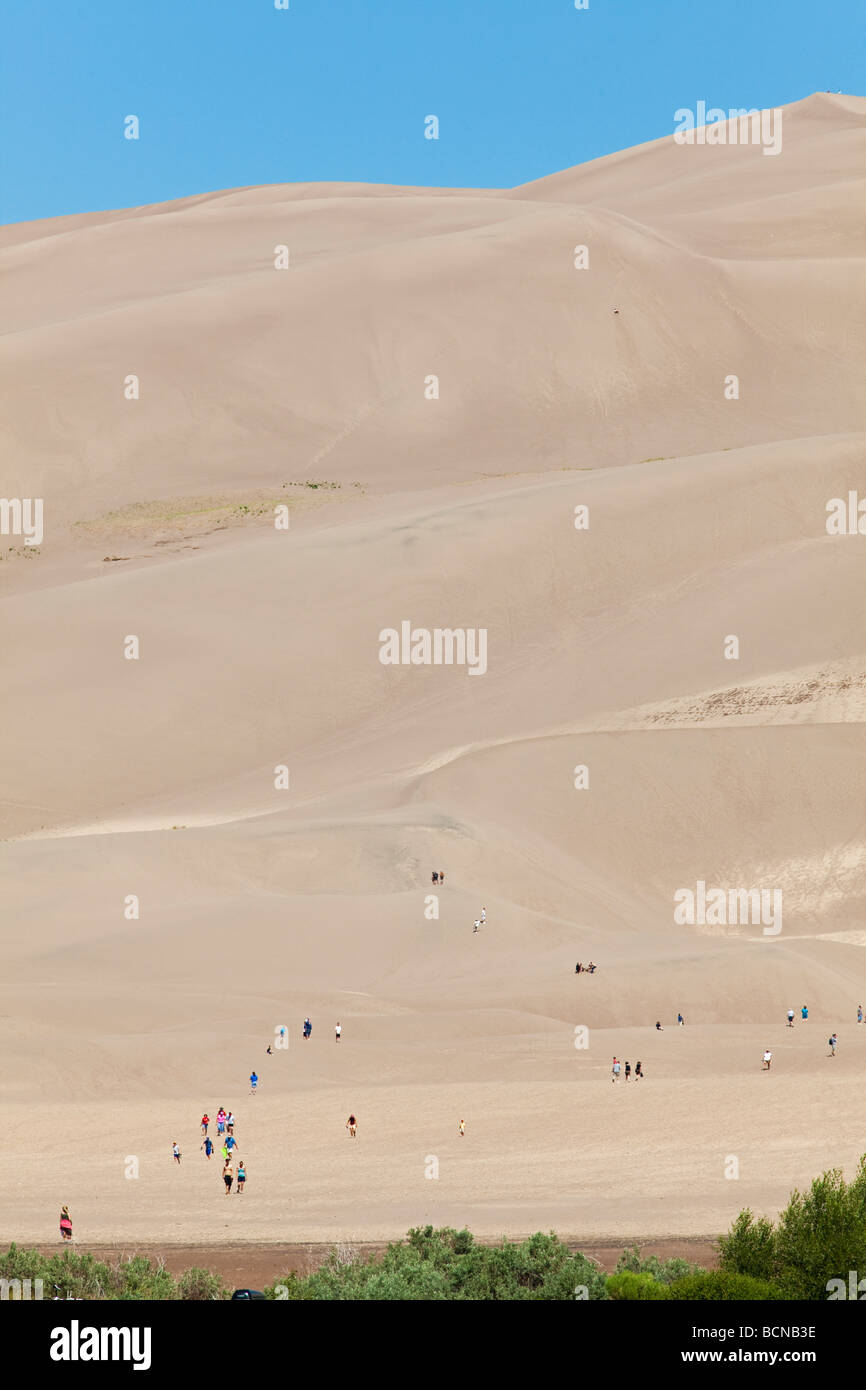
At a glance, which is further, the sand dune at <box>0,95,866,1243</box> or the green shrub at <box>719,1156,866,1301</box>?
the sand dune at <box>0,95,866,1243</box>

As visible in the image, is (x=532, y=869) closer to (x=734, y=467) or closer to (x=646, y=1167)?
(x=646, y=1167)

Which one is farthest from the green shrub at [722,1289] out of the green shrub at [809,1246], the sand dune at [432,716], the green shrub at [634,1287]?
the sand dune at [432,716]

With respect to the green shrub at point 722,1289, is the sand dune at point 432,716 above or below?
above

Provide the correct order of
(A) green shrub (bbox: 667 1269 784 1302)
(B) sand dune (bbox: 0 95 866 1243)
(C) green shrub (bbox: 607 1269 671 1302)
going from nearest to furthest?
(A) green shrub (bbox: 667 1269 784 1302) < (C) green shrub (bbox: 607 1269 671 1302) < (B) sand dune (bbox: 0 95 866 1243)

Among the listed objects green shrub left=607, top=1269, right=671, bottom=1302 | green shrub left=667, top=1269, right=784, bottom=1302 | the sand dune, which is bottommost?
green shrub left=607, top=1269, right=671, bottom=1302

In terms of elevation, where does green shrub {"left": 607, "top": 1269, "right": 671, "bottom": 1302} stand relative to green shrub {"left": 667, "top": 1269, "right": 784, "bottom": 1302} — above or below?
below

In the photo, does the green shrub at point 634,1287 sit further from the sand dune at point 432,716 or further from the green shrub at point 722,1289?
the sand dune at point 432,716

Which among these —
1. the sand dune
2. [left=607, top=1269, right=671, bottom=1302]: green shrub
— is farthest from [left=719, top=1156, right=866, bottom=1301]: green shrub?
the sand dune

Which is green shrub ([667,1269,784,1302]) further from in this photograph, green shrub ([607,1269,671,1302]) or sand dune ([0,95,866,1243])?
sand dune ([0,95,866,1243])
